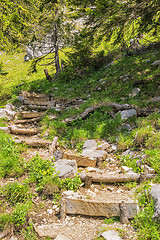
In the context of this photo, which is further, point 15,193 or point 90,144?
point 90,144

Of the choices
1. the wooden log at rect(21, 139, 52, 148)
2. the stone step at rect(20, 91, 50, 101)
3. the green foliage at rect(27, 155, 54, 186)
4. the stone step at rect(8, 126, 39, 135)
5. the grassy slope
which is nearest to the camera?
the green foliage at rect(27, 155, 54, 186)

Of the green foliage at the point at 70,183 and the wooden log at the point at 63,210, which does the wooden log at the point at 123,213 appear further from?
the green foliage at the point at 70,183

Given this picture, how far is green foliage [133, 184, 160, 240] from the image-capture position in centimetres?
274

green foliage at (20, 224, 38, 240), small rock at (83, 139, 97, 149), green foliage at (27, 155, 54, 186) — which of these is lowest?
Answer: small rock at (83, 139, 97, 149)

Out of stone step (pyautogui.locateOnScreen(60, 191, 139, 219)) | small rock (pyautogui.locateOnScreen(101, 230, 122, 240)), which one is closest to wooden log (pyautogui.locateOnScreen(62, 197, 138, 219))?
stone step (pyautogui.locateOnScreen(60, 191, 139, 219))

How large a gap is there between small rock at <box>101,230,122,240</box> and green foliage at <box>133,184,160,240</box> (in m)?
0.35

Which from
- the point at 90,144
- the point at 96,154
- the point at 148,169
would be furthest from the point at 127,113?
the point at 148,169

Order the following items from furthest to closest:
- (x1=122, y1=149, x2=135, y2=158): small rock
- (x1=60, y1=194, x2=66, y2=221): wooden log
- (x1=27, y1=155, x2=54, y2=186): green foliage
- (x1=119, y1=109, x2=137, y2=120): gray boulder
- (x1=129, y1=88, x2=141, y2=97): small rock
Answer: (x1=129, y1=88, x2=141, y2=97): small rock < (x1=119, y1=109, x2=137, y2=120): gray boulder < (x1=122, y1=149, x2=135, y2=158): small rock < (x1=27, y1=155, x2=54, y2=186): green foliage < (x1=60, y1=194, x2=66, y2=221): wooden log

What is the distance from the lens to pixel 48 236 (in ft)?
10.5

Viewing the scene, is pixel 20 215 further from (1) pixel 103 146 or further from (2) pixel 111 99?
(2) pixel 111 99

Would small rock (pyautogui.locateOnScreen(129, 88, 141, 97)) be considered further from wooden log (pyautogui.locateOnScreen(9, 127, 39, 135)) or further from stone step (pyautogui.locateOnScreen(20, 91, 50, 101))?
stone step (pyautogui.locateOnScreen(20, 91, 50, 101))

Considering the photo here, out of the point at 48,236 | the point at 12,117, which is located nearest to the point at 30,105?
the point at 12,117

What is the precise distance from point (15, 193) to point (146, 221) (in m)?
2.76

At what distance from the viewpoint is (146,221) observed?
9.77 ft
